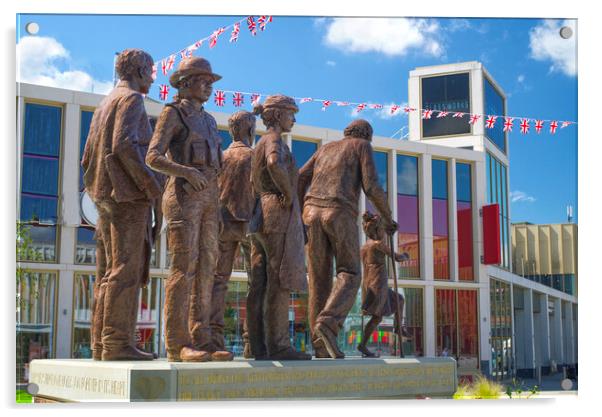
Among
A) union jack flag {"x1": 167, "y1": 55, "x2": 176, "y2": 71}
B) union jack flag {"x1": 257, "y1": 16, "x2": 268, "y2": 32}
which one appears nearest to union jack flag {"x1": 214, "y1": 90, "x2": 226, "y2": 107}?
Answer: union jack flag {"x1": 167, "y1": 55, "x2": 176, "y2": 71}

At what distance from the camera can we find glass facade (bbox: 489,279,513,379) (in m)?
17.5

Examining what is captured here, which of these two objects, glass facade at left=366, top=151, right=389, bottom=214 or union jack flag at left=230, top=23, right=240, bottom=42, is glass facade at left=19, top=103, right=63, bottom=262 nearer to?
union jack flag at left=230, top=23, right=240, bottom=42

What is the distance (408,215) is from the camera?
23.9 m

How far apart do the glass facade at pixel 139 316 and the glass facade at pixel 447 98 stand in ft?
22.3

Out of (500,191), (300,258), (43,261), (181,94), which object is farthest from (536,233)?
(43,261)

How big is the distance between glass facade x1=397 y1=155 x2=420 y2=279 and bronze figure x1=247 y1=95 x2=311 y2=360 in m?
16.4

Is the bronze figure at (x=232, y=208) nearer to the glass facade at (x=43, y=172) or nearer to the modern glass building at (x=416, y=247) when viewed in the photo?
the modern glass building at (x=416, y=247)

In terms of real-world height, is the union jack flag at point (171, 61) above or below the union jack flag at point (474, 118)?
below

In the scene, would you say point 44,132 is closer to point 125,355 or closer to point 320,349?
point 320,349

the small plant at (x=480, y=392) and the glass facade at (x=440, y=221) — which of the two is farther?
the glass facade at (x=440, y=221)

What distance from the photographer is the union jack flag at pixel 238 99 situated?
549 inches

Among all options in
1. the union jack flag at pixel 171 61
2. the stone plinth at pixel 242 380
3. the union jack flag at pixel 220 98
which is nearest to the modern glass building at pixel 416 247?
the union jack flag at pixel 171 61

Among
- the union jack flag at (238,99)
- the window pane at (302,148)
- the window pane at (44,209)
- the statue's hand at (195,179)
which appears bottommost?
the statue's hand at (195,179)

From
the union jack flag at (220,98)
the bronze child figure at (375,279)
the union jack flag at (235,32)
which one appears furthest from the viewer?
the union jack flag at (220,98)
